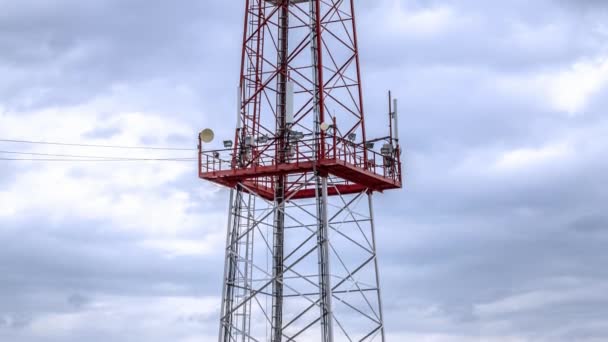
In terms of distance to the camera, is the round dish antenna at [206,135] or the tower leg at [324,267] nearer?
the tower leg at [324,267]

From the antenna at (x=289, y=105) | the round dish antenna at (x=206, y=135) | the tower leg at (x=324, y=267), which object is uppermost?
the antenna at (x=289, y=105)

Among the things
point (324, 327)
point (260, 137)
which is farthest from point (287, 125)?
point (324, 327)

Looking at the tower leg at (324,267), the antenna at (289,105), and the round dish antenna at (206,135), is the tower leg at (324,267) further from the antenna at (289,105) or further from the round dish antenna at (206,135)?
the round dish antenna at (206,135)

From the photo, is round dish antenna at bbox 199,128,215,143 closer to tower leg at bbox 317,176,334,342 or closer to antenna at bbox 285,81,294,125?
antenna at bbox 285,81,294,125

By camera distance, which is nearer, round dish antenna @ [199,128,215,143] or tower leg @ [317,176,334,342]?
tower leg @ [317,176,334,342]

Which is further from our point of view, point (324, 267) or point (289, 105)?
point (289, 105)

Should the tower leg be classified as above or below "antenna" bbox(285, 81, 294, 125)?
below

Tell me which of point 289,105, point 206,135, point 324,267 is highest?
point 289,105

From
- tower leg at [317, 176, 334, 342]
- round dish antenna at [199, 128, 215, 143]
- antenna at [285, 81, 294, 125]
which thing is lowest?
tower leg at [317, 176, 334, 342]

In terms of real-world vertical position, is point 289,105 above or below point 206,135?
above

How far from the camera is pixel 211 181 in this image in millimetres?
68312

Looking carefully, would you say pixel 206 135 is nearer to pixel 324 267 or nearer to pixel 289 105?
pixel 289 105

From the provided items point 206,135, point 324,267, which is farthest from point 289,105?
point 324,267

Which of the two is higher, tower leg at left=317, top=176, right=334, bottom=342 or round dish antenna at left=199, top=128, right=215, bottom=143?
round dish antenna at left=199, top=128, right=215, bottom=143
